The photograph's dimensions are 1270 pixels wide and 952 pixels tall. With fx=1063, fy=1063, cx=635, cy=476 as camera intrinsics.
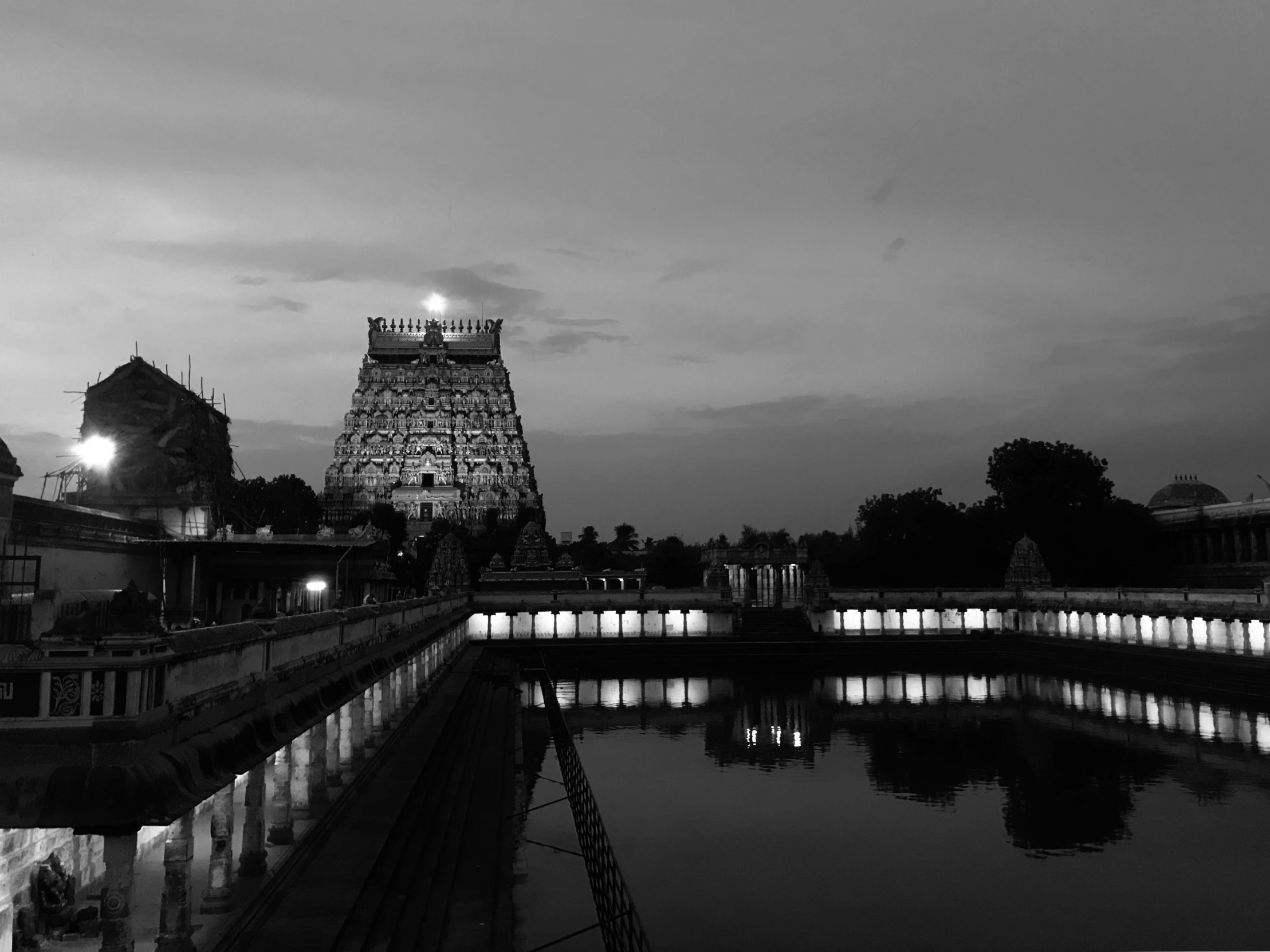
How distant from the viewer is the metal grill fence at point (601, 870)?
10.1m

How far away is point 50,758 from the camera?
260 inches

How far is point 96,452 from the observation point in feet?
184

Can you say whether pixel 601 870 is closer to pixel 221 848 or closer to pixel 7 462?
pixel 221 848

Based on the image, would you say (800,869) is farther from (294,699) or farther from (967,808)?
(294,699)

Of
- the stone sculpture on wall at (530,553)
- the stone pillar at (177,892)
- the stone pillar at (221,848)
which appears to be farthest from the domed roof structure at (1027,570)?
the stone pillar at (177,892)

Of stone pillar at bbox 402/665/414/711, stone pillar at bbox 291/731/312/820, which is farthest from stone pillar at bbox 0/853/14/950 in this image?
stone pillar at bbox 402/665/414/711

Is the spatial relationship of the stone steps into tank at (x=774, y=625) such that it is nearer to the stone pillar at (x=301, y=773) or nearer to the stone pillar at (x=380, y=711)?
the stone pillar at (x=380, y=711)

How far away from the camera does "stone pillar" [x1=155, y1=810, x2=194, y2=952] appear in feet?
24.6

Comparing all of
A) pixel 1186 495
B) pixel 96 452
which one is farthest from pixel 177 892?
pixel 1186 495

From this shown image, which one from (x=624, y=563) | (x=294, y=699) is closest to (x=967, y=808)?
(x=294, y=699)

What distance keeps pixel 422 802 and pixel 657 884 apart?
15.2 ft

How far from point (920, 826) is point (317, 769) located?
13024mm

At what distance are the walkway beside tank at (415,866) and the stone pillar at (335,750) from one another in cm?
48

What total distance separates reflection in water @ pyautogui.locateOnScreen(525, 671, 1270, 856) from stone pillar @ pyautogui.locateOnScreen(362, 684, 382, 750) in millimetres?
11619
